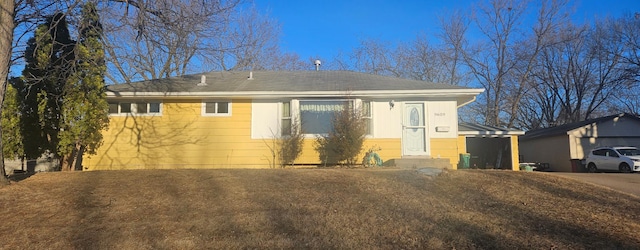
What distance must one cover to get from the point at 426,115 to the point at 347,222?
8093mm

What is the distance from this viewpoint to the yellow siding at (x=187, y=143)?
1352 cm

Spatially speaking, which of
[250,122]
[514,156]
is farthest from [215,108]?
[514,156]

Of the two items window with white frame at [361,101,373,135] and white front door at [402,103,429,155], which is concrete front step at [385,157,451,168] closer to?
white front door at [402,103,429,155]

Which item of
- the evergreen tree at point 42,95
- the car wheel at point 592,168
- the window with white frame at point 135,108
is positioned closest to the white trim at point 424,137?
the window with white frame at point 135,108

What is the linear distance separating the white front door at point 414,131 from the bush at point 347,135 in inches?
54.8

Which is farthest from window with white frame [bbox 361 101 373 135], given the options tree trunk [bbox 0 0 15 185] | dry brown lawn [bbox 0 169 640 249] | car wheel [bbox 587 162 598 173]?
car wheel [bbox 587 162 598 173]

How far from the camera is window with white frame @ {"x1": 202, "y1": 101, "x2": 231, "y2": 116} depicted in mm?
13859

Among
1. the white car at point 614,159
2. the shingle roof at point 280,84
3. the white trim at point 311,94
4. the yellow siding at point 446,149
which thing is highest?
the shingle roof at point 280,84

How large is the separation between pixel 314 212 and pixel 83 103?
8.13m

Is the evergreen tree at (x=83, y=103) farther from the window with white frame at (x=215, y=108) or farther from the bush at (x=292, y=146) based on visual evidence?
the bush at (x=292, y=146)

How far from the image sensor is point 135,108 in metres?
13.9

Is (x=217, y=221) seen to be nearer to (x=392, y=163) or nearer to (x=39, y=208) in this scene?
(x=39, y=208)

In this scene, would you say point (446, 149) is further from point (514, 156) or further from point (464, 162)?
point (514, 156)

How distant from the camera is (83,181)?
29.8 ft
